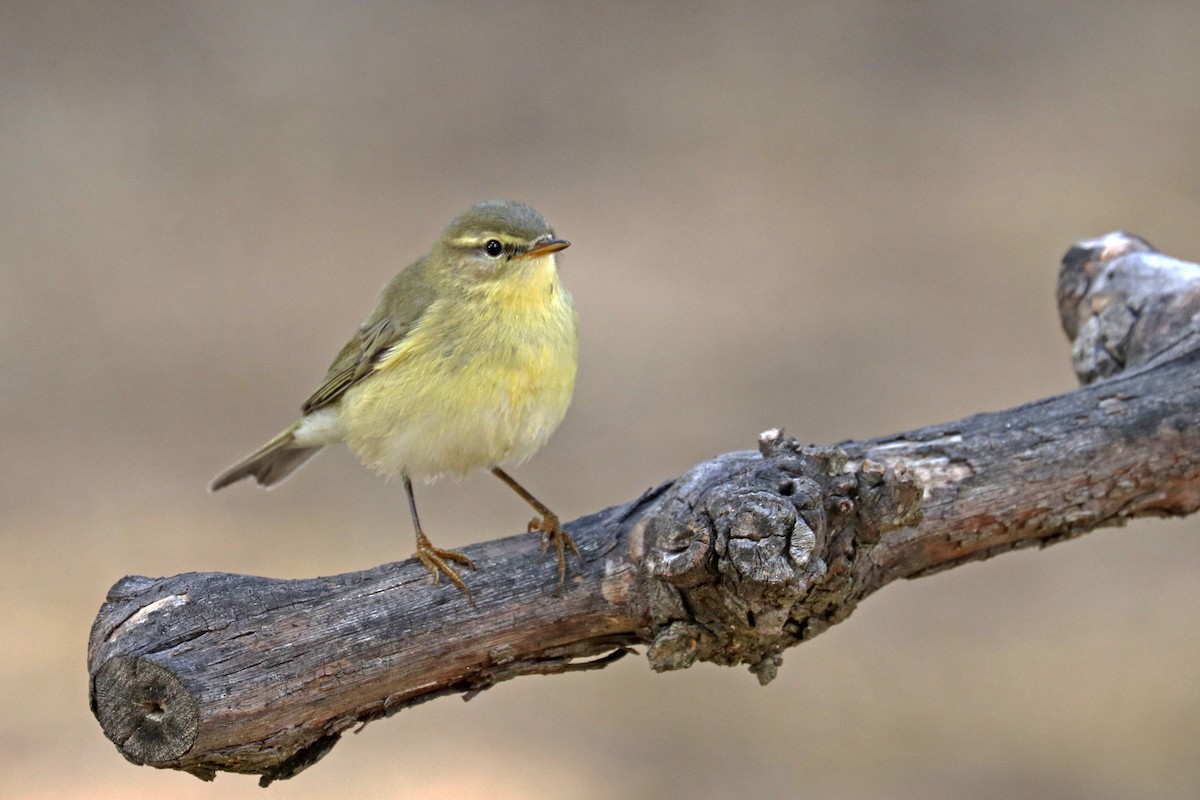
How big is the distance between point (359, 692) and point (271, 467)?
5.83 ft

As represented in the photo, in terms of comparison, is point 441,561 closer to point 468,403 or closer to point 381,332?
point 468,403

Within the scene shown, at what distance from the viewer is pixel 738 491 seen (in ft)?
10.1

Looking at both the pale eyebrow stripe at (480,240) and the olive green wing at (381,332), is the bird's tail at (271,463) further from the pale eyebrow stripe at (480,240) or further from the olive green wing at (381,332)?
the pale eyebrow stripe at (480,240)

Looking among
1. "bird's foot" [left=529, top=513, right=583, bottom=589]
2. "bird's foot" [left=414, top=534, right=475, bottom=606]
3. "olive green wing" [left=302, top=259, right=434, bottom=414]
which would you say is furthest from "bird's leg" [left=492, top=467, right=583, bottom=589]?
"olive green wing" [left=302, top=259, right=434, bottom=414]

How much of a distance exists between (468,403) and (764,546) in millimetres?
1141

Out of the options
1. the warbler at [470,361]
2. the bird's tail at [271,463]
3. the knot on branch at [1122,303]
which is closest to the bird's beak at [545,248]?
the warbler at [470,361]

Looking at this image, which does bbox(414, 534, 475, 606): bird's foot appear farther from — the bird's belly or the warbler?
the bird's belly

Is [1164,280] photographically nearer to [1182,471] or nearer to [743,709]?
[1182,471]

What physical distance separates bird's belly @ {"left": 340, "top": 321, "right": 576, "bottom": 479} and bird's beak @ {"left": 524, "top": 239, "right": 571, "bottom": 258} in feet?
0.92

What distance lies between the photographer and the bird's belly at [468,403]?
3.74 m

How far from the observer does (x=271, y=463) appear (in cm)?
470

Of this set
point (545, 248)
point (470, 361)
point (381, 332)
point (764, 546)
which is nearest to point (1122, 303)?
point (545, 248)

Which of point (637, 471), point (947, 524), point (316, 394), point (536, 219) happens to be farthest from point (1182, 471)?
point (637, 471)

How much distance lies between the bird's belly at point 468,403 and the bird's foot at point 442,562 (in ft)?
1.31
